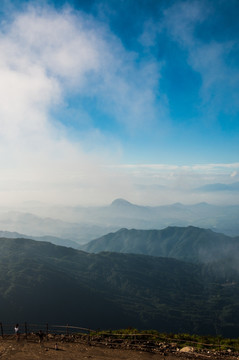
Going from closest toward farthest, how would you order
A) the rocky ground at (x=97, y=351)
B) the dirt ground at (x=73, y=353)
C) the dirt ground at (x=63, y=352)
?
the dirt ground at (x=73, y=353), the rocky ground at (x=97, y=351), the dirt ground at (x=63, y=352)

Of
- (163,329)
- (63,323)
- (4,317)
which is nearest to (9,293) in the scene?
(4,317)

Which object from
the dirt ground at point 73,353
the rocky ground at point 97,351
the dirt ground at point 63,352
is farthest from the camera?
the dirt ground at point 63,352

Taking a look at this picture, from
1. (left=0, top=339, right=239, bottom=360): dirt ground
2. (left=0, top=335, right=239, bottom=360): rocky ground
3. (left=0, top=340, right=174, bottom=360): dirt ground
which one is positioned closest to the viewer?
(left=0, top=339, right=239, bottom=360): dirt ground

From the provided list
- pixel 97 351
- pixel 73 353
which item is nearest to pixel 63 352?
pixel 73 353

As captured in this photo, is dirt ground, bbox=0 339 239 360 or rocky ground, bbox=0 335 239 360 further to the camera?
rocky ground, bbox=0 335 239 360

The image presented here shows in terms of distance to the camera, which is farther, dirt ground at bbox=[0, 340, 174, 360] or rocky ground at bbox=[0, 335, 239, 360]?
dirt ground at bbox=[0, 340, 174, 360]

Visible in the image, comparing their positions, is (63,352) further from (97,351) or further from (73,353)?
(97,351)

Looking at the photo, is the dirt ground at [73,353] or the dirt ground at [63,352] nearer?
the dirt ground at [73,353]

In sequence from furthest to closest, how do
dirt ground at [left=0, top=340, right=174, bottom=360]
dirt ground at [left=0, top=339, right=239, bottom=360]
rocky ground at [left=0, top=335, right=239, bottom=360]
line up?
1. dirt ground at [left=0, top=340, right=174, bottom=360]
2. rocky ground at [left=0, top=335, right=239, bottom=360]
3. dirt ground at [left=0, top=339, right=239, bottom=360]
